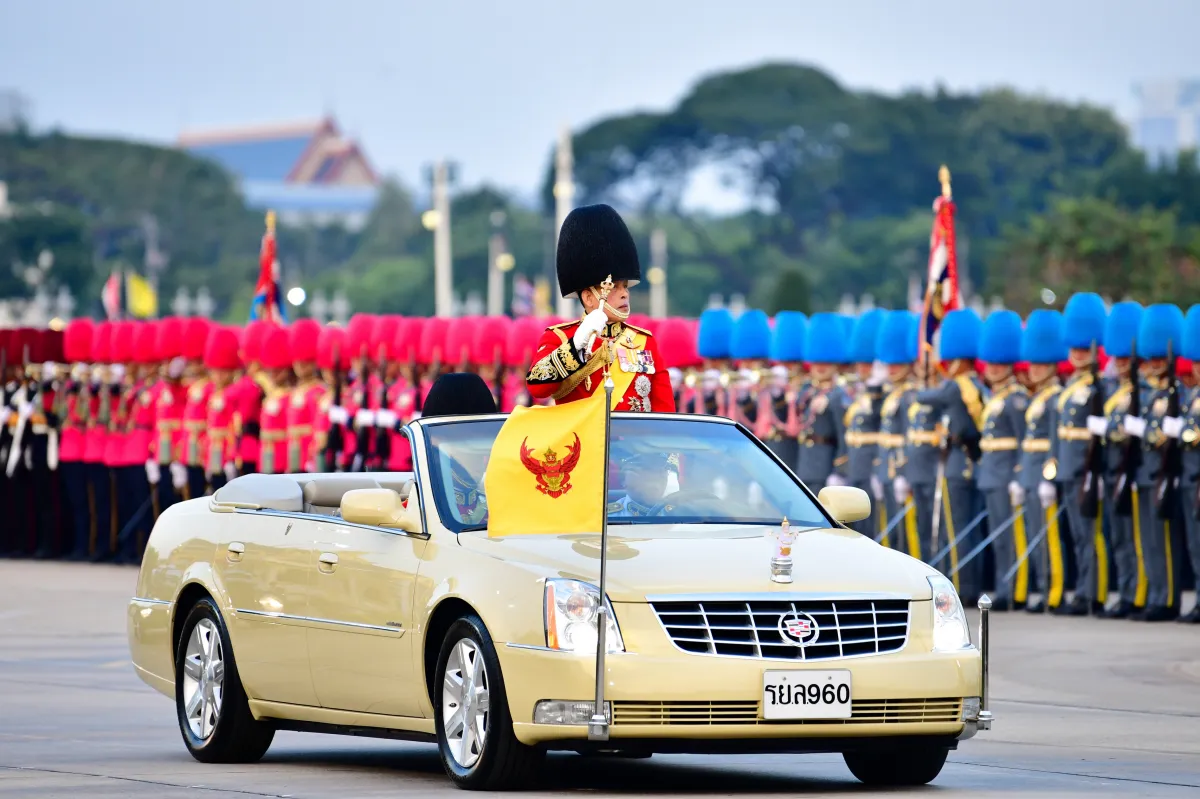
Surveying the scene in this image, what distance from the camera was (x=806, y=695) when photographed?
970cm

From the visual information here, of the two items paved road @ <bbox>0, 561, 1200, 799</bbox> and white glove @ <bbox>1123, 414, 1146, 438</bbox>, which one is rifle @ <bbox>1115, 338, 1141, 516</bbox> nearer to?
white glove @ <bbox>1123, 414, 1146, 438</bbox>

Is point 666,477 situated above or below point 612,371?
below

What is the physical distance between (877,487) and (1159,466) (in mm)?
3631

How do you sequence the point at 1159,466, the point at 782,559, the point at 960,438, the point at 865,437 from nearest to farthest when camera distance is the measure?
1. the point at 782,559
2. the point at 1159,466
3. the point at 960,438
4. the point at 865,437

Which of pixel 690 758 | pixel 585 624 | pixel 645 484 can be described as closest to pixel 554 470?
pixel 645 484

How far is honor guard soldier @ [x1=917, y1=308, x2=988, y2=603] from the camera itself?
70.0 ft

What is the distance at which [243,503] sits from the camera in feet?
39.0

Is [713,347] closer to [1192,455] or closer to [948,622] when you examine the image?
[1192,455]

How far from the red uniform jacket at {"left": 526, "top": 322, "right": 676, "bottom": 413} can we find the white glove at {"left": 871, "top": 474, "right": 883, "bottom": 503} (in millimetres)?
10912

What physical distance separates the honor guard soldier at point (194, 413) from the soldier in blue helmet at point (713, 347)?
4848mm

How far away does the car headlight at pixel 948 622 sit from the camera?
10.1m

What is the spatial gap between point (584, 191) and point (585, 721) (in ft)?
394

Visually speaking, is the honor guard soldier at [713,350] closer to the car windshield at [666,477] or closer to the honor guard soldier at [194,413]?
the honor guard soldier at [194,413]

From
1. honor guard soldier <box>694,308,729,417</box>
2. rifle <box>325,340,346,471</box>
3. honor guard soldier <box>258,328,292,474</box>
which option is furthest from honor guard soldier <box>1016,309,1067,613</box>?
honor guard soldier <box>258,328,292,474</box>
